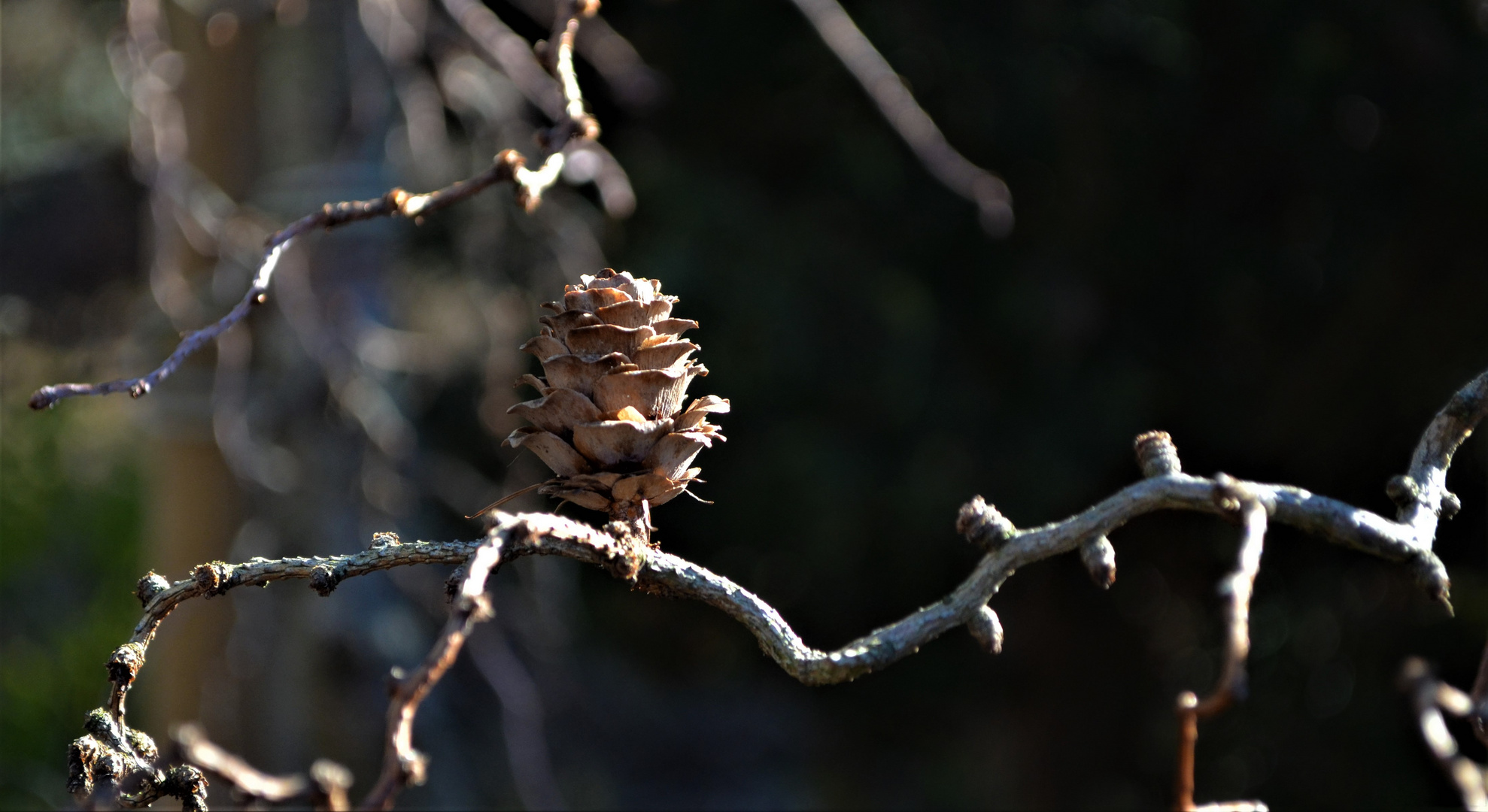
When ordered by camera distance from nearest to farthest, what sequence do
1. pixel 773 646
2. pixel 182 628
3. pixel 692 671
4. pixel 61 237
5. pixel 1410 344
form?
pixel 773 646 < pixel 182 628 < pixel 1410 344 < pixel 61 237 < pixel 692 671

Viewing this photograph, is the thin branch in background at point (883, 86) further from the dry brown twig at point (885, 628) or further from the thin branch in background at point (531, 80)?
the dry brown twig at point (885, 628)

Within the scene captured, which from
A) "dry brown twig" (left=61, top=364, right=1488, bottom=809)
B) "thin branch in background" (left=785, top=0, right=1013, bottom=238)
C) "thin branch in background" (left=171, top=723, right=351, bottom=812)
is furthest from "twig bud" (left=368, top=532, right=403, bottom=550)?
"thin branch in background" (left=785, top=0, right=1013, bottom=238)

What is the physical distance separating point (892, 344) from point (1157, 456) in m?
2.00

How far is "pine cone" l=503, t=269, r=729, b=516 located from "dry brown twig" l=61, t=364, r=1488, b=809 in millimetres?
49

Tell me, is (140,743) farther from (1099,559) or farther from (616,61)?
(616,61)

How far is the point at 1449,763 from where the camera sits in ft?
1.65

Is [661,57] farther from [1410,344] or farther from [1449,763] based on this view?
[1449,763]

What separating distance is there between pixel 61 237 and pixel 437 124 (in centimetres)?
104

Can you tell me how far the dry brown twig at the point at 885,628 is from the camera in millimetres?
452

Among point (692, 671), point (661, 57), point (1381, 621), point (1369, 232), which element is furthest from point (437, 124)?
point (1381, 621)

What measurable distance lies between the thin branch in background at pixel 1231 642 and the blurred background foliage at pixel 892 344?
5.33 ft

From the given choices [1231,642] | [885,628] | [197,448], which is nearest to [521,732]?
[197,448]

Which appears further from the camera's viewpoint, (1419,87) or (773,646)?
(1419,87)

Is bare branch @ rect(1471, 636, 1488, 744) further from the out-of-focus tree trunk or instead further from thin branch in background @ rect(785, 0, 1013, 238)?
the out-of-focus tree trunk
